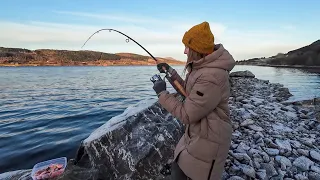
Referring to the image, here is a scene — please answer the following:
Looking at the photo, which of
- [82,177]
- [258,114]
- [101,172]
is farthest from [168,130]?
[258,114]

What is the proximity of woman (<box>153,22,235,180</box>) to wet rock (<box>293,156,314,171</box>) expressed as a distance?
312 cm

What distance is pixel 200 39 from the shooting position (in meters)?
2.54

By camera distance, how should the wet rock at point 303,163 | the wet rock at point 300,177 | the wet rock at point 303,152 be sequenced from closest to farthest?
the wet rock at point 300,177, the wet rock at point 303,163, the wet rock at point 303,152

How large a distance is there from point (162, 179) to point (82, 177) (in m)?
1.41

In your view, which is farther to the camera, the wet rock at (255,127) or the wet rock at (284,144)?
the wet rock at (255,127)

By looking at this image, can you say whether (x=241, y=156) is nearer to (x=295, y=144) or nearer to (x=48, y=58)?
(x=295, y=144)

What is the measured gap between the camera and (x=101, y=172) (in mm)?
4793

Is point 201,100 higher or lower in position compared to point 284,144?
higher

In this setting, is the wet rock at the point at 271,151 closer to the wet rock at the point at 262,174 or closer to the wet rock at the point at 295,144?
the wet rock at the point at 295,144

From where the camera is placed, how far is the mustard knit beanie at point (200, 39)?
8.37 ft

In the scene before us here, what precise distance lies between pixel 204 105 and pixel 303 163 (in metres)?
3.78

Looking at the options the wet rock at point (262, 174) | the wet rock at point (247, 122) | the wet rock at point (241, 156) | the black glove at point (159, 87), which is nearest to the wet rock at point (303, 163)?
the wet rock at point (262, 174)

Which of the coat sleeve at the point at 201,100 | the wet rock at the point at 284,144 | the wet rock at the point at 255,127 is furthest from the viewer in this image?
the wet rock at the point at 255,127

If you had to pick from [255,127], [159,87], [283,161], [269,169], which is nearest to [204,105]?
[159,87]
